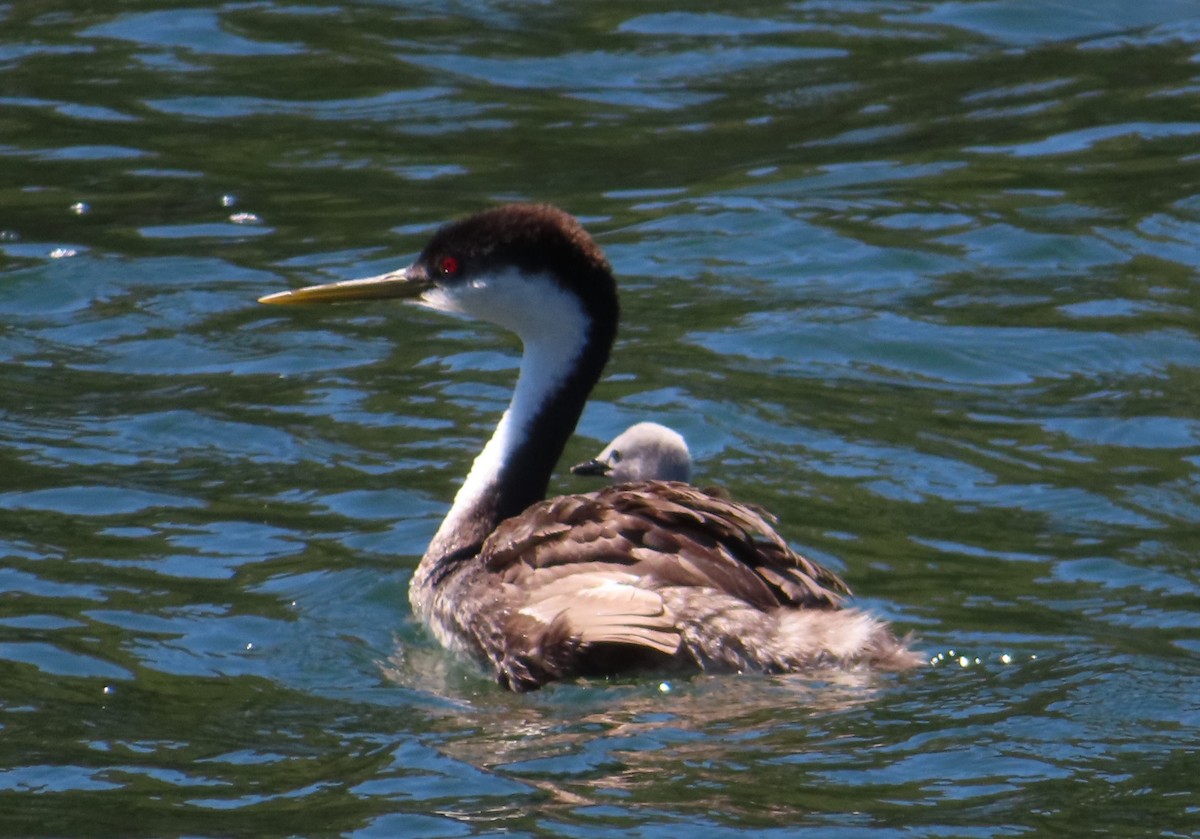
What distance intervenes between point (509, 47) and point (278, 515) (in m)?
7.29

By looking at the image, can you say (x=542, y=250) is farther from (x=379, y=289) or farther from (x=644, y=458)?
(x=644, y=458)

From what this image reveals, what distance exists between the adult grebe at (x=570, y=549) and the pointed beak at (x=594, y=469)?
1.95 ft

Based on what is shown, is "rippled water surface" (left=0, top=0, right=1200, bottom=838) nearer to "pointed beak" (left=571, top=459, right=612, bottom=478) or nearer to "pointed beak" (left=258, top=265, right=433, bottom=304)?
"pointed beak" (left=571, top=459, right=612, bottom=478)

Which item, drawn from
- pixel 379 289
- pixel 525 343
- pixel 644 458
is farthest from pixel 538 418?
pixel 379 289

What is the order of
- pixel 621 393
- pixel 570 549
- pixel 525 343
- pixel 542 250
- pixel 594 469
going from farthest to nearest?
pixel 621 393 → pixel 594 469 → pixel 525 343 → pixel 542 250 → pixel 570 549

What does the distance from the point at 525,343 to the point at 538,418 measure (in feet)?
0.97

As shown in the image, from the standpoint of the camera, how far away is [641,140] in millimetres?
13859

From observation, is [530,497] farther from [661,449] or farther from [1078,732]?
[1078,732]

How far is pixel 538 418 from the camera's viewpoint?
27.4ft

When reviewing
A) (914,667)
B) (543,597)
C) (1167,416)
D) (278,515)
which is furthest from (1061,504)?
(278,515)

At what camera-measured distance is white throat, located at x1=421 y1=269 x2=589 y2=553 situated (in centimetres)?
822

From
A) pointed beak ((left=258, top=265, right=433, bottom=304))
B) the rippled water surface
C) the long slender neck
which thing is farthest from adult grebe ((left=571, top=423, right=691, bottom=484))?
pointed beak ((left=258, top=265, right=433, bottom=304))

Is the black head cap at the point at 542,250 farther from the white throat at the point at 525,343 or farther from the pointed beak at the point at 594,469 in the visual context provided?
the pointed beak at the point at 594,469

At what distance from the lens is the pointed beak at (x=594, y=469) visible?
8.98m
